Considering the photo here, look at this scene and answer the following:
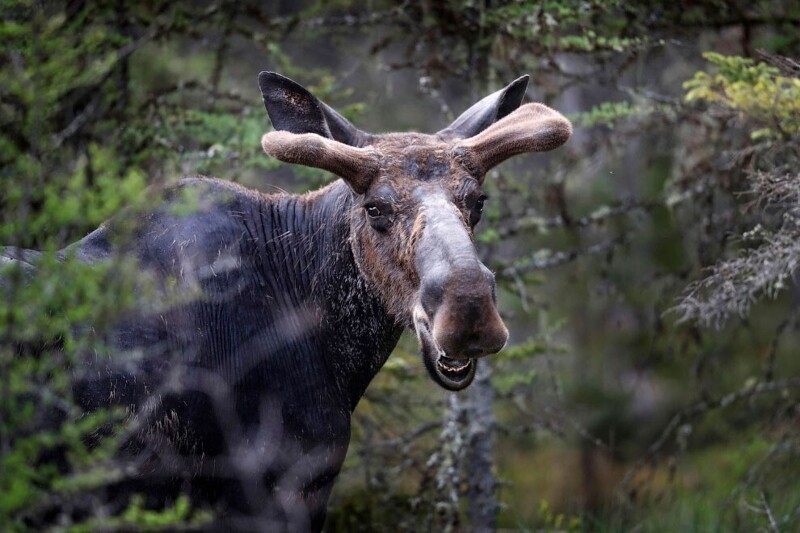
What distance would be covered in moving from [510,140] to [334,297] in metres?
1.31

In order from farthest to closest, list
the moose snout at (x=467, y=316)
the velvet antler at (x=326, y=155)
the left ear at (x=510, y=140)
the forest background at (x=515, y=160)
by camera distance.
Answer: the forest background at (x=515, y=160) < the left ear at (x=510, y=140) < the velvet antler at (x=326, y=155) < the moose snout at (x=467, y=316)

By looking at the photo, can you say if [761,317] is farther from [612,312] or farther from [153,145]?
[153,145]

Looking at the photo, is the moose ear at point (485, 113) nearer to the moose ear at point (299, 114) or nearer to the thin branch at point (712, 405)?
the moose ear at point (299, 114)

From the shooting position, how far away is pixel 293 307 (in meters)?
5.16

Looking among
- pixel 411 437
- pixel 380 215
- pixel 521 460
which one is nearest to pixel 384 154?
pixel 380 215

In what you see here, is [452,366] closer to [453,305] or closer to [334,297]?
[453,305]

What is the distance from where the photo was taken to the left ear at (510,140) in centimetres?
501

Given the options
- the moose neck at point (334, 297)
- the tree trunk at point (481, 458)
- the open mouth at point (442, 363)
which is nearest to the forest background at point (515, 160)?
the tree trunk at point (481, 458)

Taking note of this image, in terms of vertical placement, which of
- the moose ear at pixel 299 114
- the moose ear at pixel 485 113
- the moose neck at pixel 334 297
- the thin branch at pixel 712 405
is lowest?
the thin branch at pixel 712 405

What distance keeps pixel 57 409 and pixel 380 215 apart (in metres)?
1.85

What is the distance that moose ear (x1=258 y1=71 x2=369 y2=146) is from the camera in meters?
5.38

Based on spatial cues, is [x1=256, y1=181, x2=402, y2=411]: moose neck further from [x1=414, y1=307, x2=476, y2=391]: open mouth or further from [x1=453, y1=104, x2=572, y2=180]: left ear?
[x1=453, y1=104, x2=572, y2=180]: left ear

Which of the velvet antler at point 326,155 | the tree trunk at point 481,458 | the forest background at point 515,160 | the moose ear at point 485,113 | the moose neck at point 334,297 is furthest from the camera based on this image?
the tree trunk at point 481,458

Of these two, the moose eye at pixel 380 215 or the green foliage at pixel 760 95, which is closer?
the moose eye at pixel 380 215
